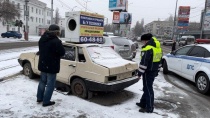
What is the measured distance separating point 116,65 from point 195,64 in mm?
3376

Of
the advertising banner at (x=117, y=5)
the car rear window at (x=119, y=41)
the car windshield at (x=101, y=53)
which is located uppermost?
the advertising banner at (x=117, y=5)

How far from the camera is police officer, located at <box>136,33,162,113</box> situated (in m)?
5.23

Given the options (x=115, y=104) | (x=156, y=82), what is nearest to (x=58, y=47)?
(x=115, y=104)

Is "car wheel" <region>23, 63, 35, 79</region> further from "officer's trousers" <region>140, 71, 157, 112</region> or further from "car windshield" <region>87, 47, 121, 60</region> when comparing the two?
"officer's trousers" <region>140, 71, 157, 112</region>

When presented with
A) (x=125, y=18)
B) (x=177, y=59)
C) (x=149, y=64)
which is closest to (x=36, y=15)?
(x=125, y=18)

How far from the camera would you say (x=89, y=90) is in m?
5.96

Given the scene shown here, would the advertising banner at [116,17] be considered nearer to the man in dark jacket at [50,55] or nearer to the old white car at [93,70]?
the old white car at [93,70]

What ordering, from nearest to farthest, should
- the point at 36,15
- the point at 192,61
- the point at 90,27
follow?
the point at 90,27, the point at 192,61, the point at 36,15

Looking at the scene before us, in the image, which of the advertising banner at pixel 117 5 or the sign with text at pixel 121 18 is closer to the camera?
the advertising banner at pixel 117 5

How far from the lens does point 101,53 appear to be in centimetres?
660

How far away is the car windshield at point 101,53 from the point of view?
247 inches

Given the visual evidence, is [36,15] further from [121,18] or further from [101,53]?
[101,53]

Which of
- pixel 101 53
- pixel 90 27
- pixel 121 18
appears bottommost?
pixel 101 53

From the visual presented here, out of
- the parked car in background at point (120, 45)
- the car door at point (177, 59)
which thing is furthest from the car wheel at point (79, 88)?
the parked car in background at point (120, 45)
